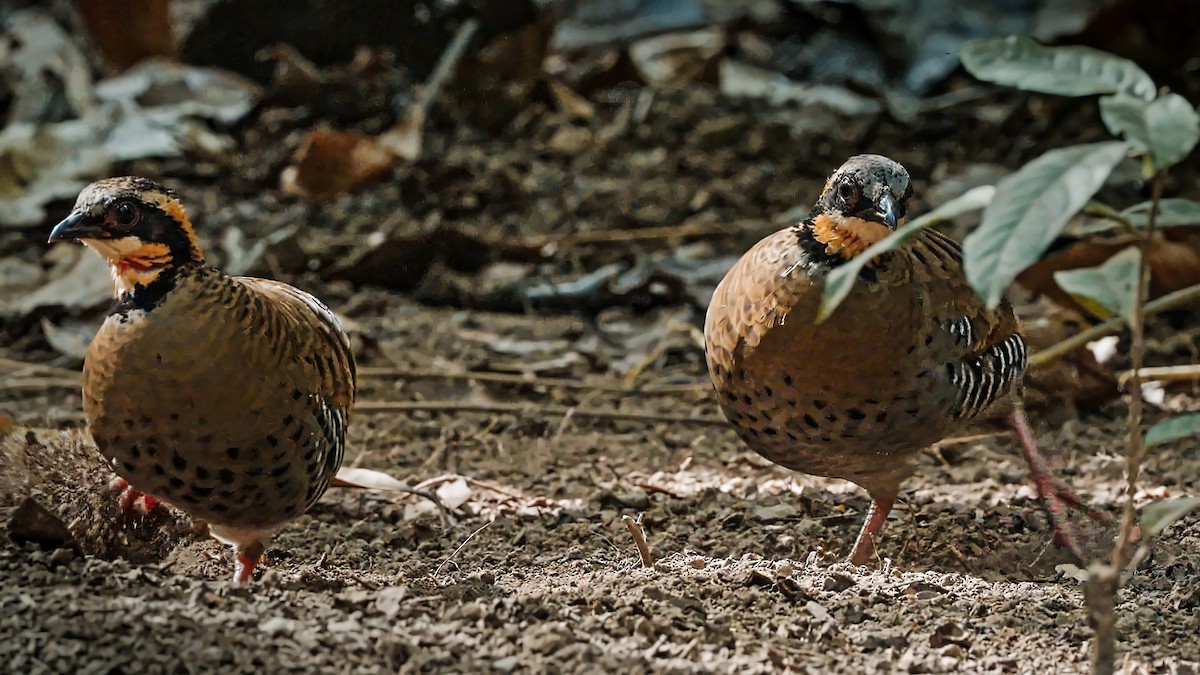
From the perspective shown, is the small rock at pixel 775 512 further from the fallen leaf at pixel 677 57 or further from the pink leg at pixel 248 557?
the fallen leaf at pixel 677 57

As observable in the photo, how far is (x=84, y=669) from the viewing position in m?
2.36

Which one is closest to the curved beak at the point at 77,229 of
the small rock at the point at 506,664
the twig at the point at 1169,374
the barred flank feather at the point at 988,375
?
the small rock at the point at 506,664

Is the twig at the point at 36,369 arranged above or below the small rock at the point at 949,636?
below

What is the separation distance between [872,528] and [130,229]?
2.04 metres

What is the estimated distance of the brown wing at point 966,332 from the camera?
354cm

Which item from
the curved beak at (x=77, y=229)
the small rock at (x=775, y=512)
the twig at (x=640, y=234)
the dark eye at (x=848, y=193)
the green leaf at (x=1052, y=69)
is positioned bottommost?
the small rock at (x=775, y=512)

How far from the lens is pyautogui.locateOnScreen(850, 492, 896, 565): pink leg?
3.66 metres

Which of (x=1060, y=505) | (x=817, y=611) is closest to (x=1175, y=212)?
(x=817, y=611)

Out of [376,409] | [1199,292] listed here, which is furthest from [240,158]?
[1199,292]

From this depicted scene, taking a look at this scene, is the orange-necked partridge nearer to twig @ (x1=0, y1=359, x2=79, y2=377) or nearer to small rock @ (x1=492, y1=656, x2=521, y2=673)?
small rock @ (x1=492, y1=656, x2=521, y2=673)

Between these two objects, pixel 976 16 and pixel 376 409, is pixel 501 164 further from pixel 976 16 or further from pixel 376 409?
pixel 976 16

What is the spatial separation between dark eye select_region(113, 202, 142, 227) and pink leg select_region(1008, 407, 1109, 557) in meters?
2.58

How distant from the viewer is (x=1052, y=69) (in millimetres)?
2219

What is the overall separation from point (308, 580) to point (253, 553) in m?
0.46
